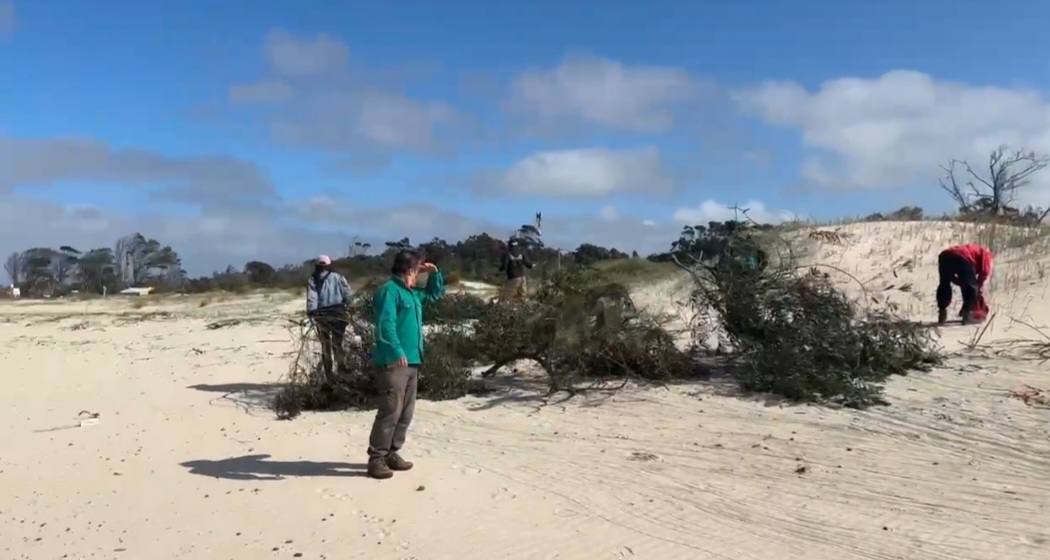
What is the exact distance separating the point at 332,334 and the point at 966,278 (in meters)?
8.87

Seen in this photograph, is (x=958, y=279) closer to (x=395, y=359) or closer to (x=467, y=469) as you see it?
(x=467, y=469)

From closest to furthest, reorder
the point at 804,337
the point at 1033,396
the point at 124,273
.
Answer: the point at 1033,396 → the point at 804,337 → the point at 124,273

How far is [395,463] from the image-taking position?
7.09 meters

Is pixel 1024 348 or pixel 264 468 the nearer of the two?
pixel 264 468

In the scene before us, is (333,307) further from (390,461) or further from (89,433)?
(390,461)

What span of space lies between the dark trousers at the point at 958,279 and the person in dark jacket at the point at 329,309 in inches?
333

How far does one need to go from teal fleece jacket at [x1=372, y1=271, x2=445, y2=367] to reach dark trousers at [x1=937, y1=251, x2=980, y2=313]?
30.2ft

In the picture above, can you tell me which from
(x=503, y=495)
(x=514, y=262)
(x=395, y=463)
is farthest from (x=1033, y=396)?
(x=514, y=262)

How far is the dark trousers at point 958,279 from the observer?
519 inches

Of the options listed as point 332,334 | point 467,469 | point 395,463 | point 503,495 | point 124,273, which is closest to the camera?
point 503,495

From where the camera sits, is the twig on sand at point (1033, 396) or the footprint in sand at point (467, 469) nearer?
the footprint in sand at point (467, 469)

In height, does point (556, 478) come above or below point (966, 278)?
below

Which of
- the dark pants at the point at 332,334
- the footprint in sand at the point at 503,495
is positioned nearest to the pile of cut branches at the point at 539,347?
the dark pants at the point at 332,334

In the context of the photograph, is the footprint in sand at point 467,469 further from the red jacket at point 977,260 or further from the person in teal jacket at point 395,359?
the red jacket at point 977,260
